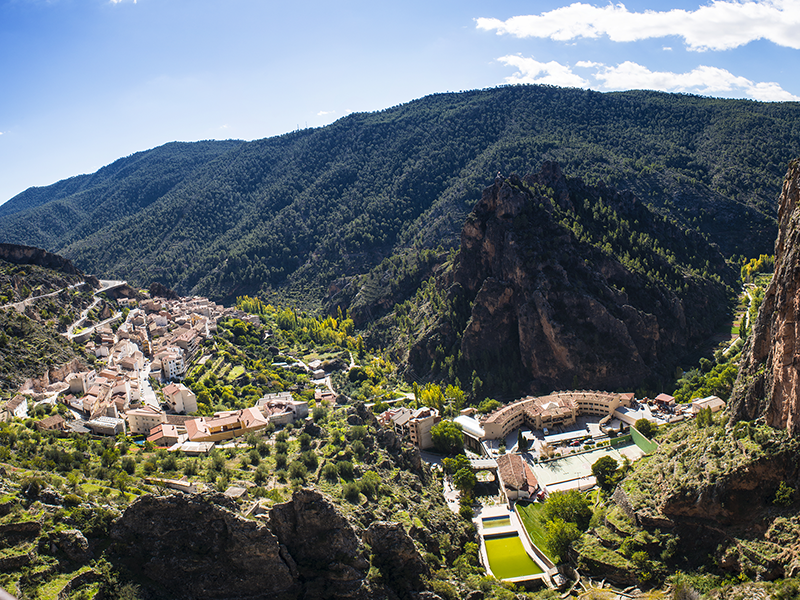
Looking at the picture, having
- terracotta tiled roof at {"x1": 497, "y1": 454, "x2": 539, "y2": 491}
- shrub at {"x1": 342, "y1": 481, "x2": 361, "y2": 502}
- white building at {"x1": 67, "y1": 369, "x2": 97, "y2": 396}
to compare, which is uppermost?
white building at {"x1": 67, "y1": 369, "x2": 97, "y2": 396}

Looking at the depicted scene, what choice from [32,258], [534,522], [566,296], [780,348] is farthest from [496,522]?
[32,258]

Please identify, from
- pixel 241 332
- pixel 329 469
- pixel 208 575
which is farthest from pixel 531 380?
pixel 208 575

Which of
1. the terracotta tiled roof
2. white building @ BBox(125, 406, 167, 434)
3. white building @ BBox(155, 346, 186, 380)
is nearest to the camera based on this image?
the terracotta tiled roof

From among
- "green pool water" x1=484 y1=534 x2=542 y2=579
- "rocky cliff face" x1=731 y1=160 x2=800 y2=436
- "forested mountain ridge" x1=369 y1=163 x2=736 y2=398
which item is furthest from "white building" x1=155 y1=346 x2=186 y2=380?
"rocky cliff face" x1=731 y1=160 x2=800 y2=436

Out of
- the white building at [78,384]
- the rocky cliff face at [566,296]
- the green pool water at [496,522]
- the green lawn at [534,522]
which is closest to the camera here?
the green lawn at [534,522]

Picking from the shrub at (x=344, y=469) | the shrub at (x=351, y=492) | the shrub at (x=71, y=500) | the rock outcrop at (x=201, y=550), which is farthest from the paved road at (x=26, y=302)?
the rock outcrop at (x=201, y=550)

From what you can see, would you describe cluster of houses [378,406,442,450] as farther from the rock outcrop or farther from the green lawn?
the rock outcrop

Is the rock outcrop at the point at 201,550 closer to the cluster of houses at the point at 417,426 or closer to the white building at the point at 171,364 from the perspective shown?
the cluster of houses at the point at 417,426
